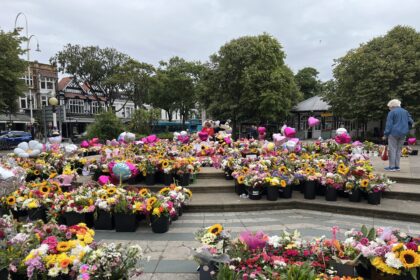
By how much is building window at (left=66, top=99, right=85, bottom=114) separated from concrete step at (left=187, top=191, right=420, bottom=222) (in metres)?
49.2

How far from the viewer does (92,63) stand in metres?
34.8

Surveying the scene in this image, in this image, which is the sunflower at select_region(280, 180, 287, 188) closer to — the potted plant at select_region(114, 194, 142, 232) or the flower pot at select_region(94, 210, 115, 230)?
the potted plant at select_region(114, 194, 142, 232)

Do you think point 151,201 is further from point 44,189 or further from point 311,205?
point 311,205

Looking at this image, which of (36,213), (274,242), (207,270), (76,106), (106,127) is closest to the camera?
(207,270)

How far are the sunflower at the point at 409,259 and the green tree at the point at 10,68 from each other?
20212 millimetres

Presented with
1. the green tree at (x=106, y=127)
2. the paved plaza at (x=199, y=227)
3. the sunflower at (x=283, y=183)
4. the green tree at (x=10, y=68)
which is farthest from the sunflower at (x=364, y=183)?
the green tree at (x=10, y=68)

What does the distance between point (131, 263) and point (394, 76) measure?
80.8 ft

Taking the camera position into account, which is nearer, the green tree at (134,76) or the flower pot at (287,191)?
the flower pot at (287,191)

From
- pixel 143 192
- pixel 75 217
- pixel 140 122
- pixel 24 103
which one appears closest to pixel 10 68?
pixel 140 122

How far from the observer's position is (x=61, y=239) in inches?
123

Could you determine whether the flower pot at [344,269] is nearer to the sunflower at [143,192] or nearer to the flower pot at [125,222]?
the flower pot at [125,222]

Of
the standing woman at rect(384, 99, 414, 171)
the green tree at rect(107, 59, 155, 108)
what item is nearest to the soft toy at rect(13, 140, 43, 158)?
the standing woman at rect(384, 99, 414, 171)

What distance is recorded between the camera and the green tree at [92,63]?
3391 centimetres

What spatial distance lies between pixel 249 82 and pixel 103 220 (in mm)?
23060
